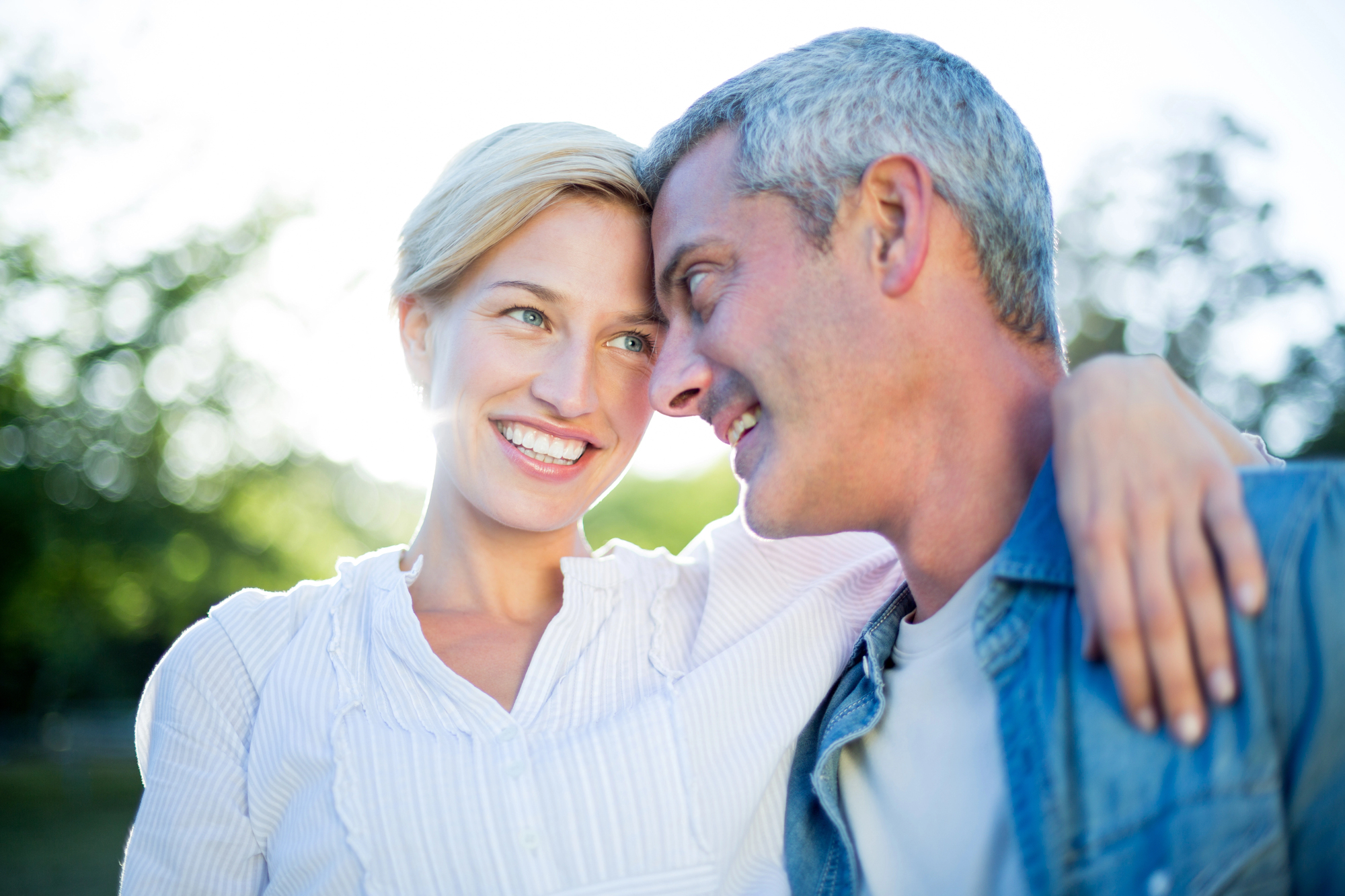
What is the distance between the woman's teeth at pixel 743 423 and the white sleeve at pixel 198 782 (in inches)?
53.4

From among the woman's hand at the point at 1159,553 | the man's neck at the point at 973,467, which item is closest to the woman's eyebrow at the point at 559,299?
the man's neck at the point at 973,467

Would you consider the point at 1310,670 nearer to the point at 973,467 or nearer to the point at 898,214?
the point at 973,467

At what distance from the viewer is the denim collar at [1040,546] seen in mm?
1870

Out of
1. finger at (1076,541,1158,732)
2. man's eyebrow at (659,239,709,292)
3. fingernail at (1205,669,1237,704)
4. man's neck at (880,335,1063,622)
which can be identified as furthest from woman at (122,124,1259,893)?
fingernail at (1205,669,1237,704)

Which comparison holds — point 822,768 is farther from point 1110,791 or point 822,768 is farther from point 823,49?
A: point 823,49

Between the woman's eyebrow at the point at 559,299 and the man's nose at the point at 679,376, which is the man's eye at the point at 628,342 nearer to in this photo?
the woman's eyebrow at the point at 559,299

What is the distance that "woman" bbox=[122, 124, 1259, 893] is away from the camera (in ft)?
6.90

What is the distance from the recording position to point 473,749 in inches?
85.7

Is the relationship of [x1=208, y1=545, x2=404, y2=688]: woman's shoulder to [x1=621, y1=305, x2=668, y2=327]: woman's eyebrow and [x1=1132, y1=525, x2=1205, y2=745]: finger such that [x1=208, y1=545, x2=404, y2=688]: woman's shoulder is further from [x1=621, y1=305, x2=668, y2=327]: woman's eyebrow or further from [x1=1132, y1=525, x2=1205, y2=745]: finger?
[x1=1132, y1=525, x2=1205, y2=745]: finger

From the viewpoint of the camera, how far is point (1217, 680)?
4.76ft

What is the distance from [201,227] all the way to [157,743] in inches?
873

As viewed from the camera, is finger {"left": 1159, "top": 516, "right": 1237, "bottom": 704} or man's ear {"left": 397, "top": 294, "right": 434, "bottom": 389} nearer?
finger {"left": 1159, "top": 516, "right": 1237, "bottom": 704}

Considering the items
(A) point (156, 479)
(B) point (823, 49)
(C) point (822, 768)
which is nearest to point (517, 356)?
(B) point (823, 49)

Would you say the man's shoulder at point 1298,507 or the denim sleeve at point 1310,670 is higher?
the man's shoulder at point 1298,507
